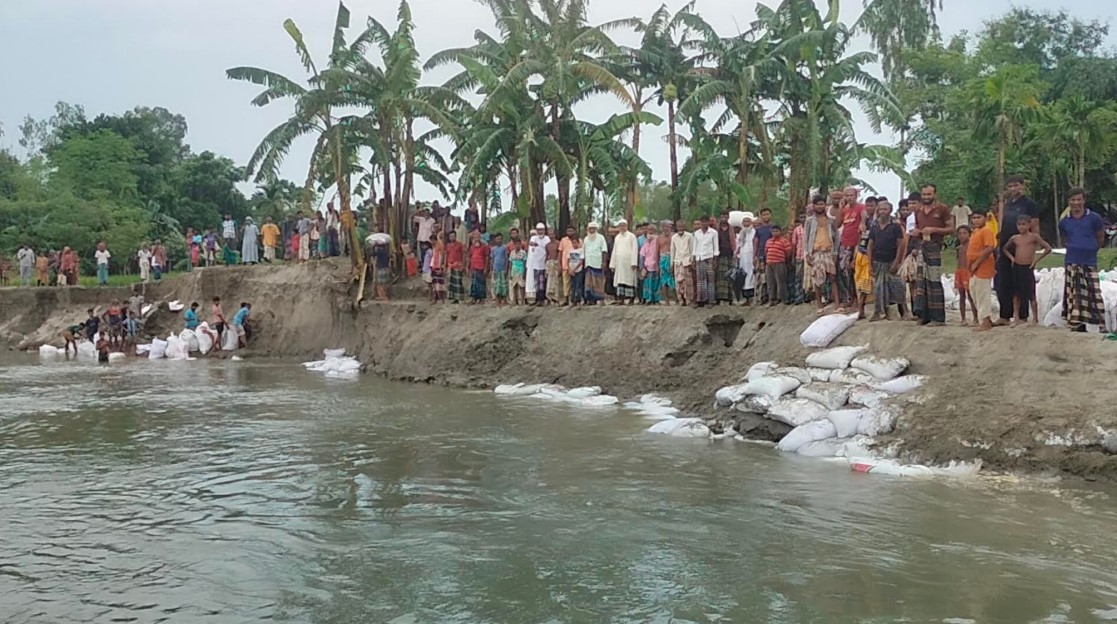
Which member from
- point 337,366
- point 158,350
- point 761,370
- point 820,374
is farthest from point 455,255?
point 158,350

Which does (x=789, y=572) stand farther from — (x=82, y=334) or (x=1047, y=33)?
(x=1047, y=33)

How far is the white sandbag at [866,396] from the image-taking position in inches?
366

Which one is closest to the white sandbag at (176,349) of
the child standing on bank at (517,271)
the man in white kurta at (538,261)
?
the child standing on bank at (517,271)

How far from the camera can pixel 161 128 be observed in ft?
159

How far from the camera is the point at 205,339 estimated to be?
75.7 feet

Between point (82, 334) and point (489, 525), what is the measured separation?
22.4m

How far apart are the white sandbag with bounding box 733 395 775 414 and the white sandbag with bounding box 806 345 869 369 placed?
85cm

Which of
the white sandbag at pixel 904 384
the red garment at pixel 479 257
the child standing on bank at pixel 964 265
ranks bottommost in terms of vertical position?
the white sandbag at pixel 904 384

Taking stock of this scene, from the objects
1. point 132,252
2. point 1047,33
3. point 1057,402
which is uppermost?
point 1047,33

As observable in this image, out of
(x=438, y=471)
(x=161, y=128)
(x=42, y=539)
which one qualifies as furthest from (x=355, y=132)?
(x=161, y=128)

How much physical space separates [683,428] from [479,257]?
27.2 ft

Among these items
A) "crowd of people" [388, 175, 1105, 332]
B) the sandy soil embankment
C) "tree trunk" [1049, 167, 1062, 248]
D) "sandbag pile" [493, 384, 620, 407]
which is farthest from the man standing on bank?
"tree trunk" [1049, 167, 1062, 248]

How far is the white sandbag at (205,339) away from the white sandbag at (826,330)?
55.5ft

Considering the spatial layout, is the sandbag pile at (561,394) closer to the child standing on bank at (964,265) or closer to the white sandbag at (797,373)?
the white sandbag at (797,373)
